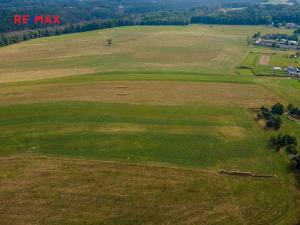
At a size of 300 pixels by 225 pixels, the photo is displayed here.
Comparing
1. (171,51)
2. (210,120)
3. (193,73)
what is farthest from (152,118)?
(171,51)

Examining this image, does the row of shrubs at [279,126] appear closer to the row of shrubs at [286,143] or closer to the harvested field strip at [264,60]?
the row of shrubs at [286,143]

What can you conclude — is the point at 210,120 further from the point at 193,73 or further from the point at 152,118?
the point at 193,73

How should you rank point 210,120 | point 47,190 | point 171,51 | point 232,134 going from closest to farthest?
point 47,190 < point 232,134 < point 210,120 < point 171,51

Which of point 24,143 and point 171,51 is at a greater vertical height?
point 24,143

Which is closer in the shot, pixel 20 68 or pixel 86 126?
pixel 86 126

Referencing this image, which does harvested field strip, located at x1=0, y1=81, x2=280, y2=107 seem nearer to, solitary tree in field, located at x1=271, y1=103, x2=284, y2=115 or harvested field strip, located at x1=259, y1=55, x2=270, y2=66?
solitary tree in field, located at x1=271, y1=103, x2=284, y2=115

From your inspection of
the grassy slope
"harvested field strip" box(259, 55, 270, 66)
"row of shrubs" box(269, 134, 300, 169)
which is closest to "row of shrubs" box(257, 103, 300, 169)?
"row of shrubs" box(269, 134, 300, 169)
